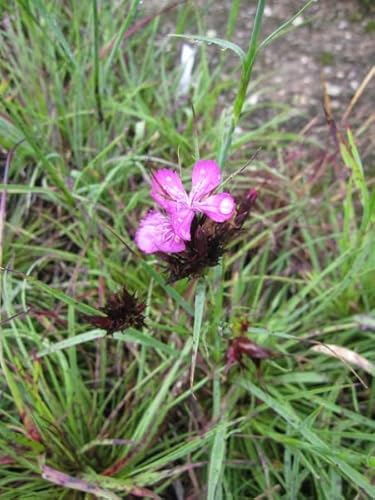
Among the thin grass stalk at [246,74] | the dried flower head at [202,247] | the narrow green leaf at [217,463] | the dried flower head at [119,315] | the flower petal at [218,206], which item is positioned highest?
the thin grass stalk at [246,74]

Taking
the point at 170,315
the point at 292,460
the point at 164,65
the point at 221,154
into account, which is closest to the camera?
the point at 221,154

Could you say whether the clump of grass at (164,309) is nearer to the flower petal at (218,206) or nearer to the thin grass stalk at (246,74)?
the thin grass stalk at (246,74)

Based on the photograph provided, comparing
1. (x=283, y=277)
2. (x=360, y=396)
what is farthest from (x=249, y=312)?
(x=360, y=396)

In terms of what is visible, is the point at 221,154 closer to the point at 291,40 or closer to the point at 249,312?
the point at 249,312

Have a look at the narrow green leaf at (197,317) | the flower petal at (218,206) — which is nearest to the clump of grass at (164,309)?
the narrow green leaf at (197,317)

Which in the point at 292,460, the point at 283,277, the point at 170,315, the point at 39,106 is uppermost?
the point at 39,106

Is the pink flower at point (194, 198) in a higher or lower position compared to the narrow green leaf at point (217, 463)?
higher

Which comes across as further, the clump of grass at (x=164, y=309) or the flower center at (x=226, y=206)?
the clump of grass at (x=164, y=309)
